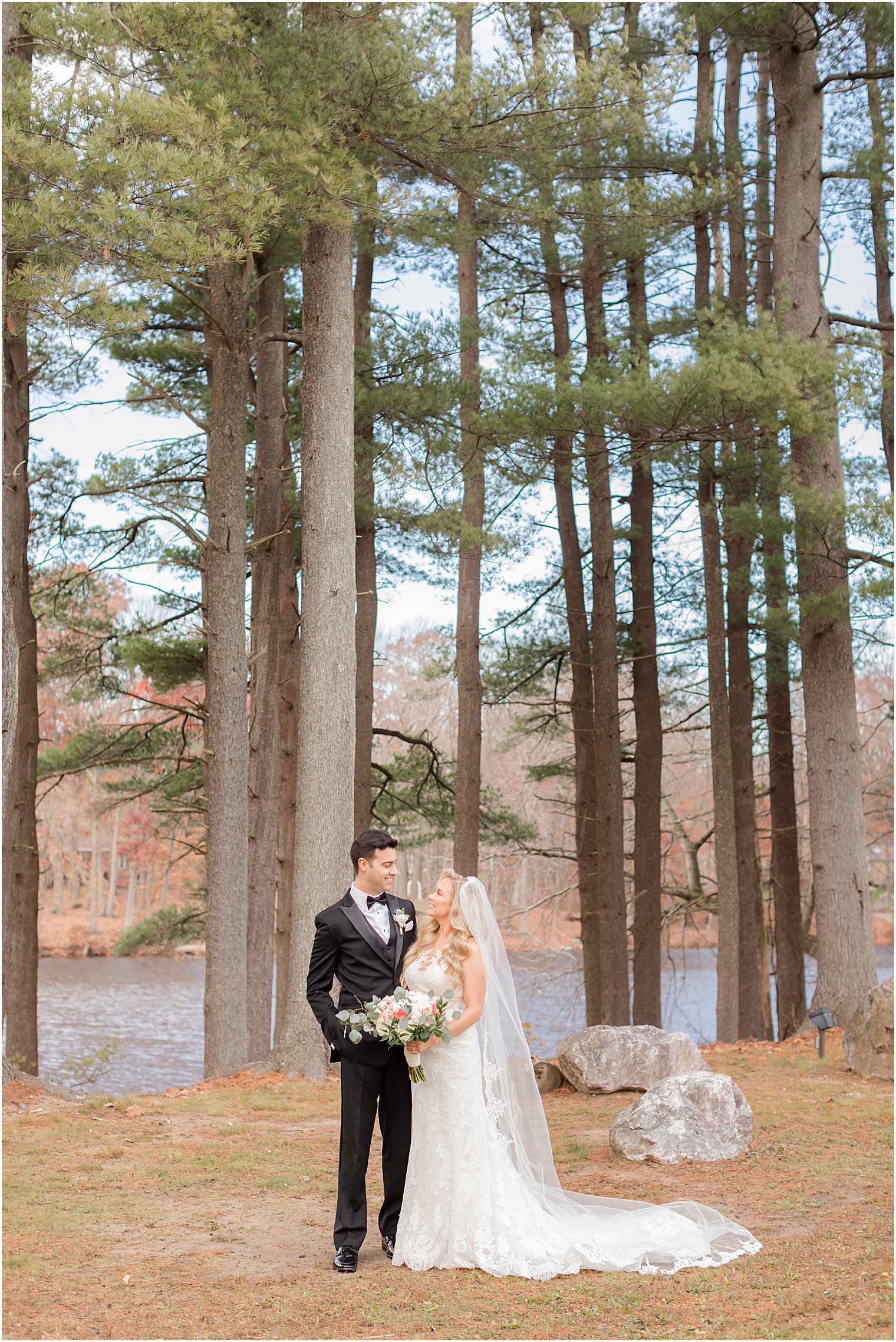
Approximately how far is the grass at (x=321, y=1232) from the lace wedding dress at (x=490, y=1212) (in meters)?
0.10

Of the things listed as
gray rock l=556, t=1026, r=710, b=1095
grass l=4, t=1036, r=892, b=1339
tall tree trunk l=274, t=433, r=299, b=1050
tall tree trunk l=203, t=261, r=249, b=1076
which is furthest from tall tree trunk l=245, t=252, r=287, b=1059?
gray rock l=556, t=1026, r=710, b=1095

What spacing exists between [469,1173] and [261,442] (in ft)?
29.0

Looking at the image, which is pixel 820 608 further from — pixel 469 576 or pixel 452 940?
pixel 452 940

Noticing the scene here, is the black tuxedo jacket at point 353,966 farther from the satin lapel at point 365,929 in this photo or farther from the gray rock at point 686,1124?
the gray rock at point 686,1124

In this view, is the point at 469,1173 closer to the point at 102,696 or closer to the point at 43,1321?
the point at 43,1321

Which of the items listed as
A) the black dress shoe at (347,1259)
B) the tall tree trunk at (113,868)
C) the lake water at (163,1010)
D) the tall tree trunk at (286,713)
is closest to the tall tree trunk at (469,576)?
the tall tree trunk at (286,713)

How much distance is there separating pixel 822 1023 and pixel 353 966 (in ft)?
19.8

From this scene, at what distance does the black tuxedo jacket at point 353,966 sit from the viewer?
4641 millimetres

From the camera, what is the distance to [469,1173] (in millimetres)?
4539

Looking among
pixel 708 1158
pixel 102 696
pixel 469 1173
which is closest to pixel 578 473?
pixel 102 696

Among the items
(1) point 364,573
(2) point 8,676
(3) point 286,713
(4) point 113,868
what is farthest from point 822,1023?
(4) point 113,868

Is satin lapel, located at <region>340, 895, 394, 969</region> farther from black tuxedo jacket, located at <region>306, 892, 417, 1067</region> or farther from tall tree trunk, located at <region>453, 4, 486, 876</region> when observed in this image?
tall tree trunk, located at <region>453, 4, 486, 876</region>

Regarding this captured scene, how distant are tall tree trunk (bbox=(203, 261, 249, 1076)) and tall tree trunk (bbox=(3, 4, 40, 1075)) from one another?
1.69 metres

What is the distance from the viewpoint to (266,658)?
474 inches
